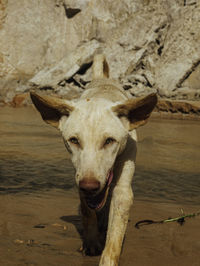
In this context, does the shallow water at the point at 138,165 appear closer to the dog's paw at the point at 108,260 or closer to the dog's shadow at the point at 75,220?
the dog's shadow at the point at 75,220

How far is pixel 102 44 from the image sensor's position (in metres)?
20.6

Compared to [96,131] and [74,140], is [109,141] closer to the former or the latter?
[96,131]

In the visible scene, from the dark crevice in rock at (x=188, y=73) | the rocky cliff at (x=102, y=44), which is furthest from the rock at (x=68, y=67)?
the dark crevice in rock at (x=188, y=73)

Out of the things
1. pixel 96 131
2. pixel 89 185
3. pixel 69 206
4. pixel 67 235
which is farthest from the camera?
pixel 69 206

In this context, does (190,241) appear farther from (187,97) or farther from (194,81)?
(194,81)

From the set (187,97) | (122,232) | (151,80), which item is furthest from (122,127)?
(151,80)

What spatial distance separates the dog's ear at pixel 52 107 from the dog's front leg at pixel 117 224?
74 centimetres

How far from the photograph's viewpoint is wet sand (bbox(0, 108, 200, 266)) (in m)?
2.86

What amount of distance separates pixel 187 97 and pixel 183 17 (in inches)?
200

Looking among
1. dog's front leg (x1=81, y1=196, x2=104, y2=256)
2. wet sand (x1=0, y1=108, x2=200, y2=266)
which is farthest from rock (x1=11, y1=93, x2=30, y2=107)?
dog's front leg (x1=81, y1=196, x2=104, y2=256)

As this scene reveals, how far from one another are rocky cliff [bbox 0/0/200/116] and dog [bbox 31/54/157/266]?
1229 cm

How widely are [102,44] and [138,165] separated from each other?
15.4 metres

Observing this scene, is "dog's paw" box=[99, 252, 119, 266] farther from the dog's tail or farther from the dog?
the dog's tail

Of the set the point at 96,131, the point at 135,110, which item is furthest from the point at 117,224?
the point at 135,110
